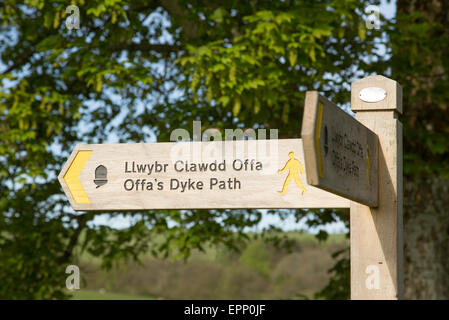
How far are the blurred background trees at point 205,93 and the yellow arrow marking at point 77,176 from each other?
10.2 ft

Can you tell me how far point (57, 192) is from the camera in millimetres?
8141

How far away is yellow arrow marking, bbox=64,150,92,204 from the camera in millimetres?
2529

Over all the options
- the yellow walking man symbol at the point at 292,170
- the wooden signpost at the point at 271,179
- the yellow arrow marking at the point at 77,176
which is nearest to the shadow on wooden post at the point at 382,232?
the wooden signpost at the point at 271,179

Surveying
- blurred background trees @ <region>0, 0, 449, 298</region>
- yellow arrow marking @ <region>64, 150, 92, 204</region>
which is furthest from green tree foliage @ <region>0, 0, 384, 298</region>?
yellow arrow marking @ <region>64, 150, 92, 204</region>

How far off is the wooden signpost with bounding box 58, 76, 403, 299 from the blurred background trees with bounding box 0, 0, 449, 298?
10.3 ft

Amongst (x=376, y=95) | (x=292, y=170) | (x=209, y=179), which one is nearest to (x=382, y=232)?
(x=292, y=170)

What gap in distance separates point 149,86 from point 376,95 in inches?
245

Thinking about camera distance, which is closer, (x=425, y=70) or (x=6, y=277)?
(x=425, y=70)

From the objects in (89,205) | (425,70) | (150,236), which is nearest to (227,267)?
(150,236)

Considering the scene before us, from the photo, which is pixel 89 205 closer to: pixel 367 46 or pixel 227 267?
pixel 367 46

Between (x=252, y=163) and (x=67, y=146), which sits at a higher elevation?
(x=67, y=146)

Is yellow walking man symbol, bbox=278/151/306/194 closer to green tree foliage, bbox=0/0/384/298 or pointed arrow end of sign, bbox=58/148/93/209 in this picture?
pointed arrow end of sign, bbox=58/148/93/209

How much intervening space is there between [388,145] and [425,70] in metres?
4.55

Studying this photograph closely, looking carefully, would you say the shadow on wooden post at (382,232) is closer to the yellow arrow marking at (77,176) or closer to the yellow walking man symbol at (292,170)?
the yellow walking man symbol at (292,170)
